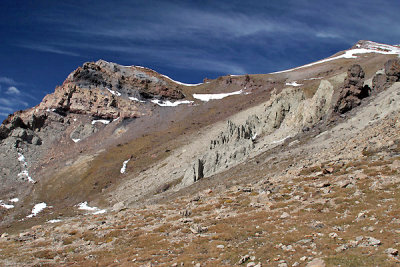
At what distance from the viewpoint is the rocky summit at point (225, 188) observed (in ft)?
55.3

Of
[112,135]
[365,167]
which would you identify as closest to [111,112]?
[112,135]

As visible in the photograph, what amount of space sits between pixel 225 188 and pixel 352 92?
1166 inches

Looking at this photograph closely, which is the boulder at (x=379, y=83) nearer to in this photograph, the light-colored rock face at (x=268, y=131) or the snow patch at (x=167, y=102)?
the light-colored rock face at (x=268, y=131)

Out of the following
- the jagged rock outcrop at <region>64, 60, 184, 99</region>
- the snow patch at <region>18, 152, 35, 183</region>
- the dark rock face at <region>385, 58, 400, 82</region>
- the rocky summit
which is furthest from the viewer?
the jagged rock outcrop at <region>64, 60, 184, 99</region>

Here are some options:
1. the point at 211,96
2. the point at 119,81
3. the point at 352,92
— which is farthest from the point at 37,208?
the point at 211,96

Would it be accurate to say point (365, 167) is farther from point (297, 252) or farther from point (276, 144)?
point (276, 144)

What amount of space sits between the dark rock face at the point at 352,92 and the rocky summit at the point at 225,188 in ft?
0.62

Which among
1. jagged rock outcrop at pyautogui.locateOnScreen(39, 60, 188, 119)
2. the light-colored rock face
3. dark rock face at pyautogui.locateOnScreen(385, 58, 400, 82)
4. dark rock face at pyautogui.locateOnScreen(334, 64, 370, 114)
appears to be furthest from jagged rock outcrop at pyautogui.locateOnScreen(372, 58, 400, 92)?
jagged rock outcrop at pyautogui.locateOnScreen(39, 60, 188, 119)

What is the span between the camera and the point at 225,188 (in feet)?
127

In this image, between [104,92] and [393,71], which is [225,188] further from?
[104,92]

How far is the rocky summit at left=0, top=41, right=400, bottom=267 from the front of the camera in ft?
55.3

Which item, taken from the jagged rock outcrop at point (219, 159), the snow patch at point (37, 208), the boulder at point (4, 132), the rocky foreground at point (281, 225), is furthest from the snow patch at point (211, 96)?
the rocky foreground at point (281, 225)

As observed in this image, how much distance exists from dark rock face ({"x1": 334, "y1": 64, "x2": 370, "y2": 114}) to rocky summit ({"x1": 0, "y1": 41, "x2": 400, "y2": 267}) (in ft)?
0.62

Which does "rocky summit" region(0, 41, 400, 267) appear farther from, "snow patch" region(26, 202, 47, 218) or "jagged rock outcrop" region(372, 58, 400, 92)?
"snow patch" region(26, 202, 47, 218)
